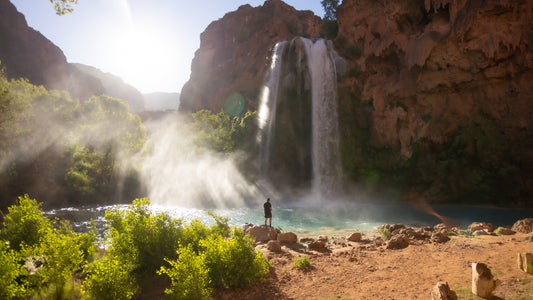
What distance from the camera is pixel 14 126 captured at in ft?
70.8

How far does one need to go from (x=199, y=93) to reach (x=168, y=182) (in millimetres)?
40087

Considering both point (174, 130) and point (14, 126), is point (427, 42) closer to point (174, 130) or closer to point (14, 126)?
point (174, 130)

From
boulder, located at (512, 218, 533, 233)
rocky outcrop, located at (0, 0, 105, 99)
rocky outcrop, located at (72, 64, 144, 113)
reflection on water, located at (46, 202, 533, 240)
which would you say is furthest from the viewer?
rocky outcrop, located at (72, 64, 144, 113)

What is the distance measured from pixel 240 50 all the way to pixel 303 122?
31.6 meters

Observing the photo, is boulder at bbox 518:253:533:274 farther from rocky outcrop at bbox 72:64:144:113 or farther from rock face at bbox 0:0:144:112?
rocky outcrop at bbox 72:64:144:113

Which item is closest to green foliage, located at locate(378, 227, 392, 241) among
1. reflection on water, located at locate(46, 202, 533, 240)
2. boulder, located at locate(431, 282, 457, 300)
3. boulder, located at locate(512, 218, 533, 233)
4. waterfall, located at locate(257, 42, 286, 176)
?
reflection on water, located at locate(46, 202, 533, 240)

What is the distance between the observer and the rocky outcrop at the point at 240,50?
168ft

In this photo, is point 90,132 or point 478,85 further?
point 90,132

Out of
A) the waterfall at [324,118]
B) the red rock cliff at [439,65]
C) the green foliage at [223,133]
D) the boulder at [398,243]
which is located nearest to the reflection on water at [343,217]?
the boulder at [398,243]

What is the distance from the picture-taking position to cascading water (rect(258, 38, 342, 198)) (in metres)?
29.5

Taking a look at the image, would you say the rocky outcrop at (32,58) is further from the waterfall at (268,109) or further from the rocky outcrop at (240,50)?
the waterfall at (268,109)

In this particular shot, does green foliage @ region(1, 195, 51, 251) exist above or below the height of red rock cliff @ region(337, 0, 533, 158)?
below

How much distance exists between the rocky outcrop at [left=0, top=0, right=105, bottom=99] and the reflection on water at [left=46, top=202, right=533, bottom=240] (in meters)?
61.4

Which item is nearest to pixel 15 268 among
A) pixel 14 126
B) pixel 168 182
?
pixel 14 126
